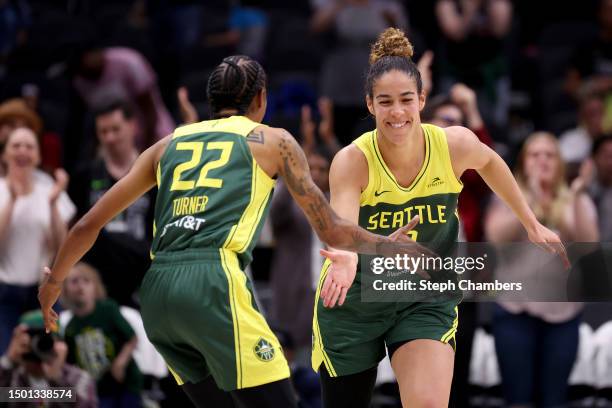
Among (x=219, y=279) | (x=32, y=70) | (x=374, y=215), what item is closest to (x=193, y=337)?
(x=219, y=279)

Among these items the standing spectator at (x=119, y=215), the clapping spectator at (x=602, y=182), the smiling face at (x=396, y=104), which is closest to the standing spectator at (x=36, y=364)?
the standing spectator at (x=119, y=215)

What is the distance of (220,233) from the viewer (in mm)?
4699

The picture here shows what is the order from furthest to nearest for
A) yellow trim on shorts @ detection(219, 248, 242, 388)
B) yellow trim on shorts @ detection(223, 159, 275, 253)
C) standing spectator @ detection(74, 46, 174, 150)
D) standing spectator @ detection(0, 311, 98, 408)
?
standing spectator @ detection(74, 46, 174, 150)
standing spectator @ detection(0, 311, 98, 408)
yellow trim on shorts @ detection(223, 159, 275, 253)
yellow trim on shorts @ detection(219, 248, 242, 388)

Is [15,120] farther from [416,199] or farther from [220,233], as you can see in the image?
[220,233]

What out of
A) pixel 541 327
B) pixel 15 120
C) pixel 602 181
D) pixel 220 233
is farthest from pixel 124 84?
pixel 220 233

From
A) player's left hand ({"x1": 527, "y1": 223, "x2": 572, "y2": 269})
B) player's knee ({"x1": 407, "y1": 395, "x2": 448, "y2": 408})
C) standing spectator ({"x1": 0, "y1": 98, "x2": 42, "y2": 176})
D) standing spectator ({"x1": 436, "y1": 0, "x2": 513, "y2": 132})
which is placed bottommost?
player's knee ({"x1": 407, "y1": 395, "x2": 448, "y2": 408})

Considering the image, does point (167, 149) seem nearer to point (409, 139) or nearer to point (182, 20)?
point (409, 139)

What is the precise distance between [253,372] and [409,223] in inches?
38.1

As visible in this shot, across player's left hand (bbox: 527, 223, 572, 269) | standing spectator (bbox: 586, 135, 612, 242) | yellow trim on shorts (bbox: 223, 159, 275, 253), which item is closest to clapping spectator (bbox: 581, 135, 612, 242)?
standing spectator (bbox: 586, 135, 612, 242)

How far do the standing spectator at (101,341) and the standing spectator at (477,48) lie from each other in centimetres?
421

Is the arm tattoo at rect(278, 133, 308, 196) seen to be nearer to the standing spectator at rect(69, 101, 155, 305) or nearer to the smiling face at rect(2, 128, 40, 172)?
the standing spectator at rect(69, 101, 155, 305)

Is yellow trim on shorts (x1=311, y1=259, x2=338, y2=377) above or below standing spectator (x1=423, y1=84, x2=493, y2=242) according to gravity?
below

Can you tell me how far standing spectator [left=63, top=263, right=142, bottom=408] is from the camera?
7.98 metres

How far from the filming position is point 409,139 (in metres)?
5.41
